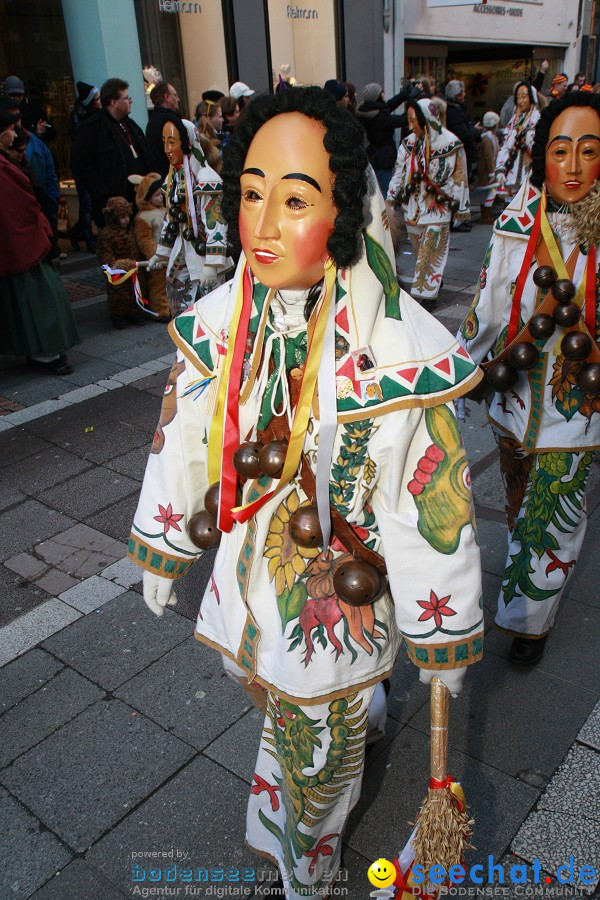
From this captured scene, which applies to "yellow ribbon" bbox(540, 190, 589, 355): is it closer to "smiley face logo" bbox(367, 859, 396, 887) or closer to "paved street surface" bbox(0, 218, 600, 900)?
"paved street surface" bbox(0, 218, 600, 900)

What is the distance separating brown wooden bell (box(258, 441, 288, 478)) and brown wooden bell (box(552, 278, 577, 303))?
144 cm

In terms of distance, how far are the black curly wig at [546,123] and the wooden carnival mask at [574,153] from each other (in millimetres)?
31

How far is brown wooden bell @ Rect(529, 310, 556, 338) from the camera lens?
2.72 meters

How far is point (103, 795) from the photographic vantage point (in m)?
2.57

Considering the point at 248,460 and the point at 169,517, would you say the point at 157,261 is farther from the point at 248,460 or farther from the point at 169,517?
the point at 248,460

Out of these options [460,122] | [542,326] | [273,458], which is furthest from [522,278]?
[460,122]

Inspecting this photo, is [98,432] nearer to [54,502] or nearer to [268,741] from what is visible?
[54,502]

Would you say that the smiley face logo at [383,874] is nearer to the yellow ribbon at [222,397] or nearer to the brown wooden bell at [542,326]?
the yellow ribbon at [222,397]

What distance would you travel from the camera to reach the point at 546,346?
Answer: 2.83 metres

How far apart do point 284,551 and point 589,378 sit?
4.61 ft

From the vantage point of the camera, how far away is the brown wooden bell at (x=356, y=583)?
1718 millimetres

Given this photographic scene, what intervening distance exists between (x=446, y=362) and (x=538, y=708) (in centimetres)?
168

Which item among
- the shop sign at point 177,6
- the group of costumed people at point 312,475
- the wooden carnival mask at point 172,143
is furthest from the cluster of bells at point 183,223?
the shop sign at point 177,6

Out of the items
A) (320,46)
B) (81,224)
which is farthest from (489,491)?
(320,46)
